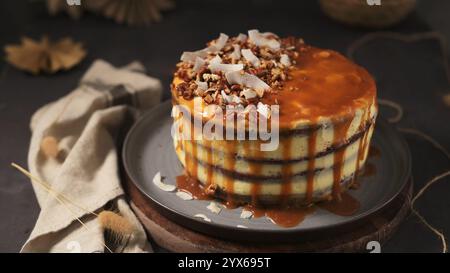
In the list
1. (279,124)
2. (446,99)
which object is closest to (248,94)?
(279,124)

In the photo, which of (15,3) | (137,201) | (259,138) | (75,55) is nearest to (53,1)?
(15,3)

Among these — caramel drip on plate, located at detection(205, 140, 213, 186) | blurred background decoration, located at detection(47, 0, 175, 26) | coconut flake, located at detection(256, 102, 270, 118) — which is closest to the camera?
coconut flake, located at detection(256, 102, 270, 118)

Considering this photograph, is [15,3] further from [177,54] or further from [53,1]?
[177,54]

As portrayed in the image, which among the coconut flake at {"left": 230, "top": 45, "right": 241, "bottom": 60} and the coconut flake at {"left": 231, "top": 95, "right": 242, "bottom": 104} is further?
the coconut flake at {"left": 230, "top": 45, "right": 241, "bottom": 60}

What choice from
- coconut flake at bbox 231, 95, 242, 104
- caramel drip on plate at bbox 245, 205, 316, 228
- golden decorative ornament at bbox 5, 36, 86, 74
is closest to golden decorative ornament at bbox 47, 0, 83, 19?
golden decorative ornament at bbox 5, 36, 86, 74

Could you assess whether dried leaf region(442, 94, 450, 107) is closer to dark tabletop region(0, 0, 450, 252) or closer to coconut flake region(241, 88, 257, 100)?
dark tabletop region(0, 0, 450, 252)
